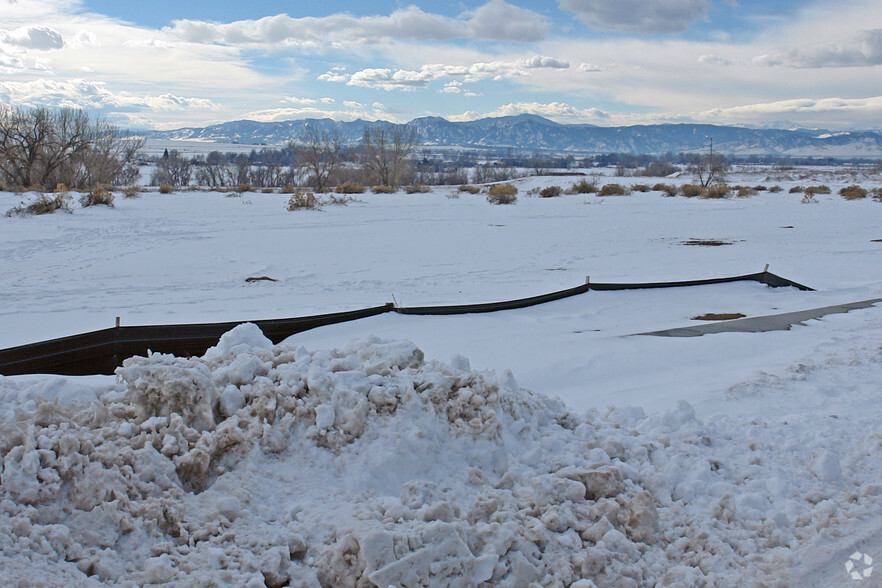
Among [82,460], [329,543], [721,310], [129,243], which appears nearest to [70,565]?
[82,460]

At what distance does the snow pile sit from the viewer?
2.77 m

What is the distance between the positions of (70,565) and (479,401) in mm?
2310

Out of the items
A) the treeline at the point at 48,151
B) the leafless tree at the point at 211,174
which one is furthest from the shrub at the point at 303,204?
the leafless tree at the point at 211,174

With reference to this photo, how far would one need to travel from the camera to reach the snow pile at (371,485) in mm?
2768

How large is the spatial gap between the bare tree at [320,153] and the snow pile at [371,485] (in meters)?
35.5

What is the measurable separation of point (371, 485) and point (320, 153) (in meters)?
40.1

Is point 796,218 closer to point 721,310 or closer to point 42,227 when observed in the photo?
point 721,310

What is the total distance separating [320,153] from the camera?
4138cm

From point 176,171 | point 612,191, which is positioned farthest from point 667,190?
point 176,171

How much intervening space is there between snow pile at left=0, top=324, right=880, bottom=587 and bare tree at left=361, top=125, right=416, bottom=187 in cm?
4135

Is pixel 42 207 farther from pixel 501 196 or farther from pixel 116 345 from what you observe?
pixel 501 196

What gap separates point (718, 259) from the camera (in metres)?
14.3

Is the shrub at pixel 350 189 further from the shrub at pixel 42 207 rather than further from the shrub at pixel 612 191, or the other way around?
the shrub at pixel 42 207

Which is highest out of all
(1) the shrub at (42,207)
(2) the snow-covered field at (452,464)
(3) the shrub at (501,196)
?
(3) the shrub at (501,196)
